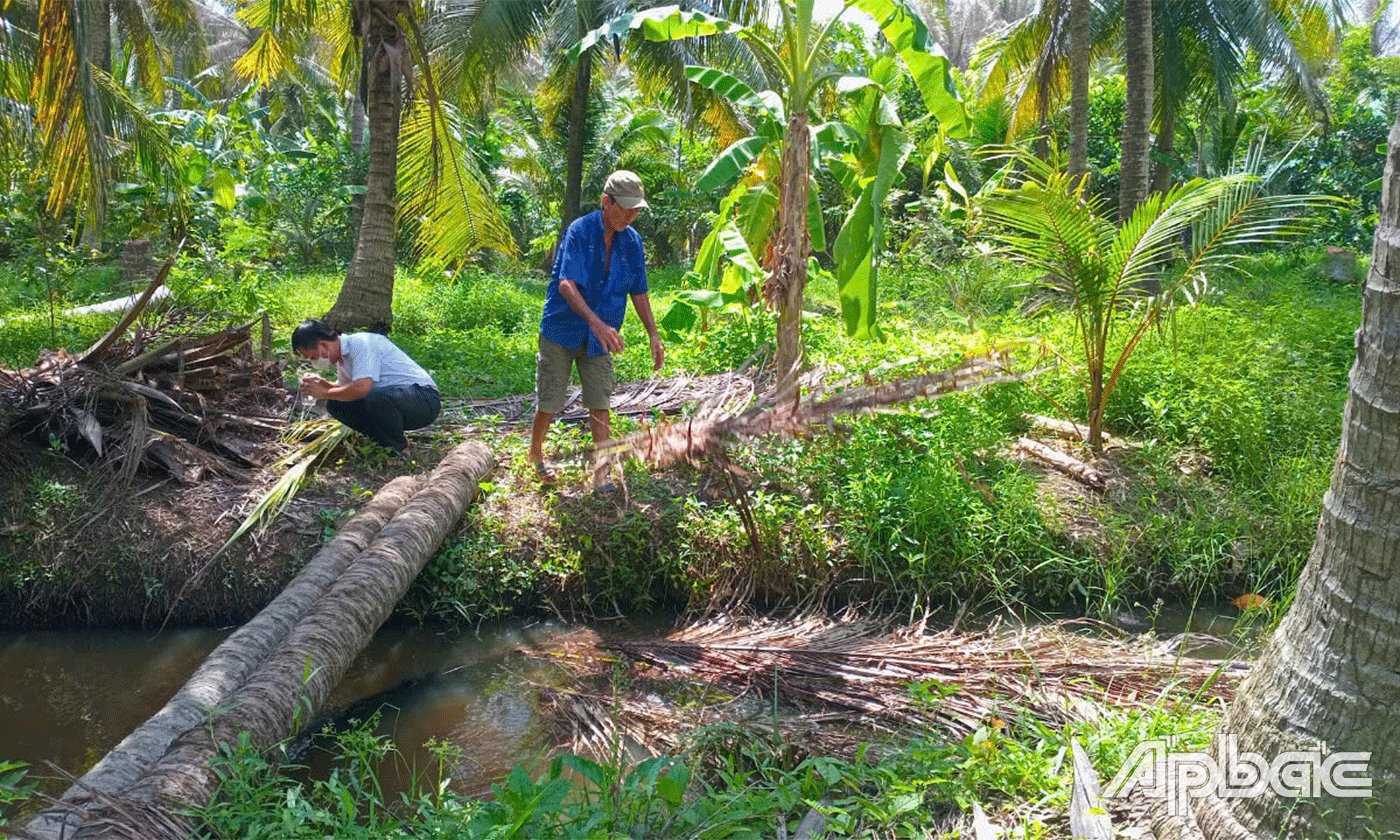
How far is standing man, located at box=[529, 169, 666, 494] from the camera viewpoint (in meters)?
5.18

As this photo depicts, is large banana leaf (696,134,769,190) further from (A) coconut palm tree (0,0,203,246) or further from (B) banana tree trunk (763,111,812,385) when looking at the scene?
(A) coconut palm tree (0,0,203,246)

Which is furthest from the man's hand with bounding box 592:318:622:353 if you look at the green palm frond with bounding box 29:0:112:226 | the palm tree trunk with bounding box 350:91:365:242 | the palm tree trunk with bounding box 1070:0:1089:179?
the palm tree trunk with bounding box 350:91:365:242

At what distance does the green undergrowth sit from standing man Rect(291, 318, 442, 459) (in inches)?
98.3

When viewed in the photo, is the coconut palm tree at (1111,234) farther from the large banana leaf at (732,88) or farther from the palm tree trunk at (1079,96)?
the palm tree trunk at (1079,96)

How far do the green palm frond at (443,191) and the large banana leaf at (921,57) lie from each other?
4.01 metres

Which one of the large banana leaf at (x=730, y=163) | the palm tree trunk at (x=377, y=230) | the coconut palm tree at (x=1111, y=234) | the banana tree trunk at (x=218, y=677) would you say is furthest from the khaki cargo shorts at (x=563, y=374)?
the palm tree trunk at (x=377, y=230)

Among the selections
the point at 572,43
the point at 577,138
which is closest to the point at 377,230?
the point at 572,43

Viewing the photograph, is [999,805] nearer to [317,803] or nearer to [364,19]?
[317,803]

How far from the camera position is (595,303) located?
5422mm

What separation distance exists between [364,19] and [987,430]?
575cm

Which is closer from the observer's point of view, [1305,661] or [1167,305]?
[1305,661]

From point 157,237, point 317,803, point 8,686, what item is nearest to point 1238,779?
point 317,803

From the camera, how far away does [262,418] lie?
6242 millimetres

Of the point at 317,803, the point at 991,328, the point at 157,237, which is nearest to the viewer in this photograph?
the point at 317,803
